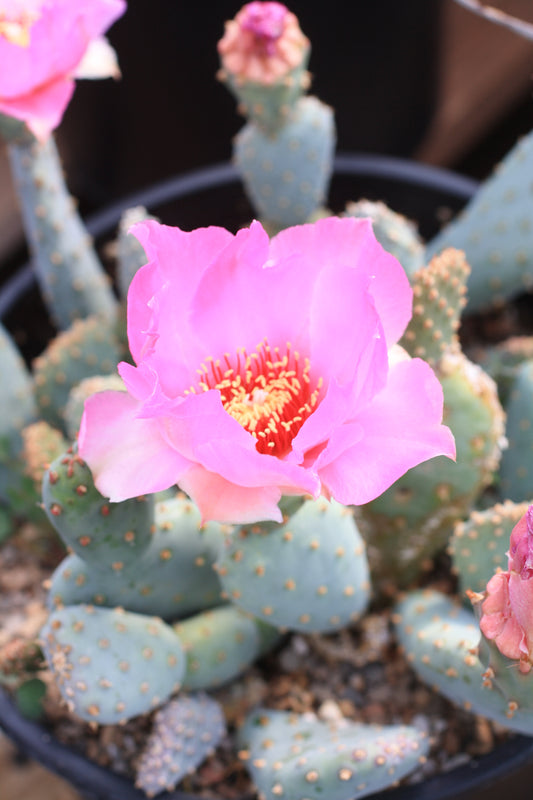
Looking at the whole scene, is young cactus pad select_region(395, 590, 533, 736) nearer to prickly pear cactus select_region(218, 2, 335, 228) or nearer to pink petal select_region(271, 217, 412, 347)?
pink petal select_region(271, 217, 412, 347)

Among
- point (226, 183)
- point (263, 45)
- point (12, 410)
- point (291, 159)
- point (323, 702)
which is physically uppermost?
point (263, 45)

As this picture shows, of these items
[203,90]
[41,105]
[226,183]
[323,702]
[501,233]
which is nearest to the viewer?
[41,105]

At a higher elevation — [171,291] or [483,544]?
[171,291]

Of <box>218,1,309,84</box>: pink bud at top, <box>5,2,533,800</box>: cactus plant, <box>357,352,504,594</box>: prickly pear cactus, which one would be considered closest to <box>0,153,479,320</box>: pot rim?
<box>5,2,533,800</box>: cactus plant

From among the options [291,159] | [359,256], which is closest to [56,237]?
[291,159]

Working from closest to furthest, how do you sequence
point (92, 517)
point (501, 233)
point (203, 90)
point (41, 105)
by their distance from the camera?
point (92, 517), point (41, 105), point (501, 233), point (203, 90)

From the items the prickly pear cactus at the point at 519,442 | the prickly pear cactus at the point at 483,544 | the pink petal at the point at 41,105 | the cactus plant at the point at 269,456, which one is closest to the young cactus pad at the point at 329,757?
the cactus plant at the point at 269,456

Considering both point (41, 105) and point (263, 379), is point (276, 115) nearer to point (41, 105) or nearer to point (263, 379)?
point (41, 105)

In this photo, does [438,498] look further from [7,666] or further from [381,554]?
[7,666]
